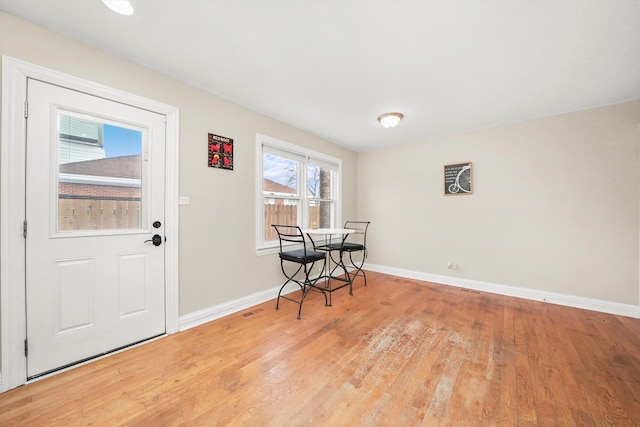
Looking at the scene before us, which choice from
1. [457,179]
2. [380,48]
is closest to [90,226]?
[380,48]

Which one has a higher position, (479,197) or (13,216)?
(479,197)

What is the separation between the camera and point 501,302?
3053 millimetres

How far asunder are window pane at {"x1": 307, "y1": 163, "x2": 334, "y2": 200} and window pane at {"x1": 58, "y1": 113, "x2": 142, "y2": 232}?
231 centimetres

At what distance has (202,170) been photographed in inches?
96.3

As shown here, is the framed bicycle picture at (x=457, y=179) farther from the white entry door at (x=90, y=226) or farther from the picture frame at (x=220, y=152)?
the white entry door at (x=90, y=226)

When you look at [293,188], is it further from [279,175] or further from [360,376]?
[360,376]

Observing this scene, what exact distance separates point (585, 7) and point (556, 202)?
2372 millimetres

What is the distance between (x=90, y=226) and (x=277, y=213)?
1.93 meters

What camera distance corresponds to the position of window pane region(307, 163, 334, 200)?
3904 mm

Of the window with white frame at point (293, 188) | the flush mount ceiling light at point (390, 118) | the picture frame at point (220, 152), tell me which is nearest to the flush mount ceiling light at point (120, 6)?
the picture frame at point (220, 152)

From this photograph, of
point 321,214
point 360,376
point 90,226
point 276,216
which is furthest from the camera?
point 321,214

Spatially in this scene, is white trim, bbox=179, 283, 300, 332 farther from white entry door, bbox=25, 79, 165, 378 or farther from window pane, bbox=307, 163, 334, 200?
window pane, bbox=307, 163, 334, 200

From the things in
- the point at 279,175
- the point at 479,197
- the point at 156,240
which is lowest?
the point at 156,240

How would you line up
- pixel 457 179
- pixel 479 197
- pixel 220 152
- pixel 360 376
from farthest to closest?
pixel 457 179 → pixel 479 197 → pixel 220 152 → pixel 360 376
